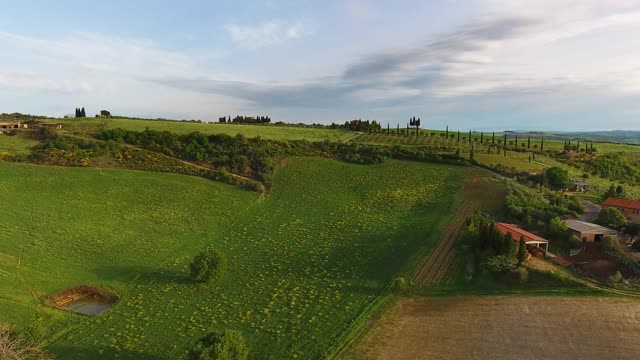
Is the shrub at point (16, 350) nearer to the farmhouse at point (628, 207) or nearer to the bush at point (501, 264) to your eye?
the bush at point (501, 264)

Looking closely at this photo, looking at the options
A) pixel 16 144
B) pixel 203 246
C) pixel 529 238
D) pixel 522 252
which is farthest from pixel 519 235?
pixel 16 144

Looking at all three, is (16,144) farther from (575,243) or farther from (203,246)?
(575,243)

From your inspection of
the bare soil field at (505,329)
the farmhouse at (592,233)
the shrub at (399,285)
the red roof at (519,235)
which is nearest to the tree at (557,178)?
the farmhouse at (592,233)

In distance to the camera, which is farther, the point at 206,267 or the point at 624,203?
the point at 624,203

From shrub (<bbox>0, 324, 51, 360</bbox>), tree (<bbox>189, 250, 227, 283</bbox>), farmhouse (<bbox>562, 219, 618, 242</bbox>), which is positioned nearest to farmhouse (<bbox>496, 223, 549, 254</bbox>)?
farmhouse (<bbox>562, 219, 618, 242</bbox>)

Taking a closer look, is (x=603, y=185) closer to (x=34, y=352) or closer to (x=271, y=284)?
(x=271, y=284)
